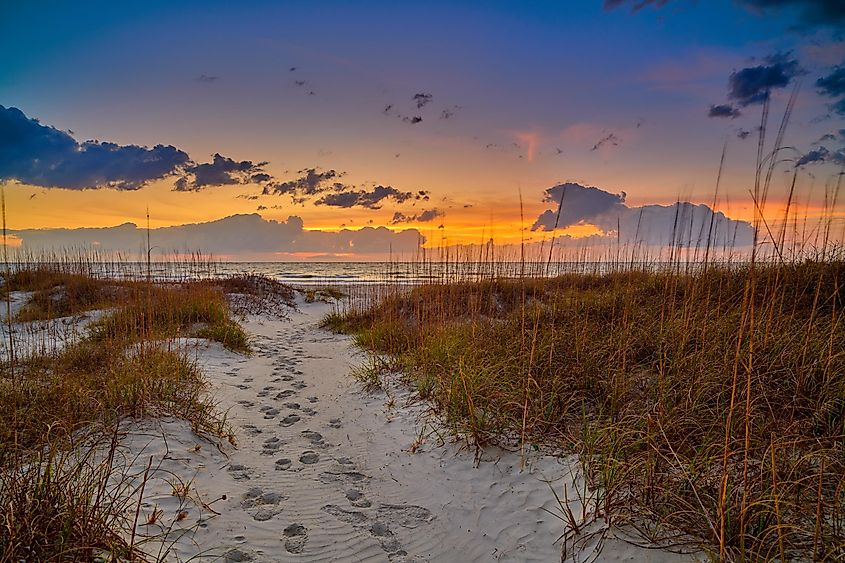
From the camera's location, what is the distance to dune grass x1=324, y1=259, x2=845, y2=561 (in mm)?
1949

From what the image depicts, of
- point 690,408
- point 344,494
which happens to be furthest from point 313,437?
point 690,408

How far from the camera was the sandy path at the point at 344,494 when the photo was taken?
8.03 feet

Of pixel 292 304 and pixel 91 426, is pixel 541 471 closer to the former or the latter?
pixel 91 426

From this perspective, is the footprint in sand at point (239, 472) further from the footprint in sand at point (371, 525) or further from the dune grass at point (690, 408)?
the dune grass at point (690, 408)

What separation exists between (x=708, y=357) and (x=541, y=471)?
6.36ft

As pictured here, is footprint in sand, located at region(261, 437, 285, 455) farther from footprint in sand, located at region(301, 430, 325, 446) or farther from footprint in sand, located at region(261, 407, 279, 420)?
footprint in sand, located at region(261, 407, 279, 420)

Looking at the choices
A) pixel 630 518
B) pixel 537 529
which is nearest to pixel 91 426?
pixel 537 529

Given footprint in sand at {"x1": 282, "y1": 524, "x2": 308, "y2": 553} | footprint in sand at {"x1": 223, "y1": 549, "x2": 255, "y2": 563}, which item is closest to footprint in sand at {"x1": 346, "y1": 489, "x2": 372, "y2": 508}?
footprint in sand at {"x1": 282, "y1": 524, "x2": 308, "y2": 553}

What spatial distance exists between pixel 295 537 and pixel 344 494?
56 centimetres

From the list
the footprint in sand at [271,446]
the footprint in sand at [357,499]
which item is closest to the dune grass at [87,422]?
the footprint in sand at [271,446]

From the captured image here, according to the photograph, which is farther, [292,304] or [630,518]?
[292,304]

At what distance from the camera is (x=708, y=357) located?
372 centimetres

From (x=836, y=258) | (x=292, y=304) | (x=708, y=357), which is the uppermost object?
(x=836, y=258)

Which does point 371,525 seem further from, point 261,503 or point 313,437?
point 313,437
